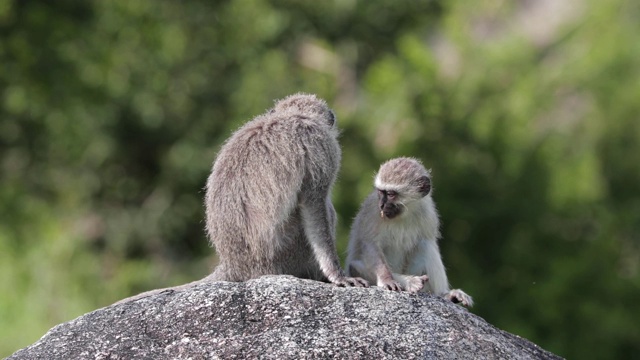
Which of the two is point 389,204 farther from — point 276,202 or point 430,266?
point 276,202

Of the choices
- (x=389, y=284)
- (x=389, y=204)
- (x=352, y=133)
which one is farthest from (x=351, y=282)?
(x=352, y=133)

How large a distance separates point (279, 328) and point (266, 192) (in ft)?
5.11

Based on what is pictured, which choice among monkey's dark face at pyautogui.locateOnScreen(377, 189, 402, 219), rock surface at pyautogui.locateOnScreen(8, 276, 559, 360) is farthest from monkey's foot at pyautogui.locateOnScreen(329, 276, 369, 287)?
monkey's dark face at pyautogui.locateOnScreen(377, 189, 402, 219)

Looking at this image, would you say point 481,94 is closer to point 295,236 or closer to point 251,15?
point 251,15

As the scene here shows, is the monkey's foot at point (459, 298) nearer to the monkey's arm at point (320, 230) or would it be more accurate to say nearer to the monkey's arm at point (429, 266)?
the monkey's arm at point (429, 266)

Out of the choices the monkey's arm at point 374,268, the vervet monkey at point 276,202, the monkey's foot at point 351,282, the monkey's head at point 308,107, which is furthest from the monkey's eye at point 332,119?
the monkey's foot at point 351,282

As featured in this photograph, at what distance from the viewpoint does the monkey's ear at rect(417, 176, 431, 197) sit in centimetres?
848

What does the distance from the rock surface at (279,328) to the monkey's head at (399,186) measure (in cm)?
119

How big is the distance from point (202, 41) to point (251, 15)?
1.38 metres

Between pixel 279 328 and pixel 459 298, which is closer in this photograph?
pixel 279 328

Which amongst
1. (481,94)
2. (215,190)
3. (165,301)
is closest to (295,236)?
(215,190)

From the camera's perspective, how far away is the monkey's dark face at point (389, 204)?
831cm

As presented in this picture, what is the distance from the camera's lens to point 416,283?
771 centimetres

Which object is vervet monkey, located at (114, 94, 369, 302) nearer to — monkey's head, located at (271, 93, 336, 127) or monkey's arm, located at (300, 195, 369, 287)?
monkey's arm, located at (300, 195, 369, 287)
